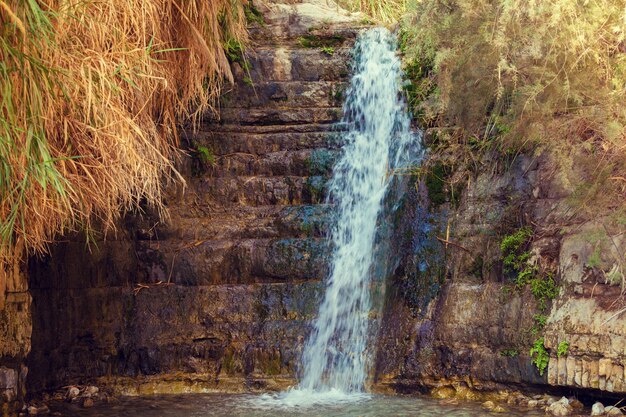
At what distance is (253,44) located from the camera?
9648mm

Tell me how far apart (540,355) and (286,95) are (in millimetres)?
4319

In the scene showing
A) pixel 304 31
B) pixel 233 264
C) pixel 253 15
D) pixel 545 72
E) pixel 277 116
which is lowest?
pixel 233 264

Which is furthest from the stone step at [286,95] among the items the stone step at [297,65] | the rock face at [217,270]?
the stone step at [297,65]

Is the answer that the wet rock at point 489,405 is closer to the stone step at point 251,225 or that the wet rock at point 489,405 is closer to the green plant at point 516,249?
the green plant at point 516,249

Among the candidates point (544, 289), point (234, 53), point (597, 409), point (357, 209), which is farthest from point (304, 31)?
point (597, 409)

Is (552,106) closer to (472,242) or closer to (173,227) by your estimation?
(472,242)

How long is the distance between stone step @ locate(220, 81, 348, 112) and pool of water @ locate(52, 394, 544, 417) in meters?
3.53


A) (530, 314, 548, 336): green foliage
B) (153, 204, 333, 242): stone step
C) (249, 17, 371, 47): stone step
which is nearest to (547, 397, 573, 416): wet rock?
(530, 314, 548, 336): green foliage

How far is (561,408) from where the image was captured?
5.89 meters

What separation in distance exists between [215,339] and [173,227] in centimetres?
127

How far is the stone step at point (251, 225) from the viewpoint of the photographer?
803 centimetres

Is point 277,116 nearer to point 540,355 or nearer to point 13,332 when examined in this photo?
point 13,332

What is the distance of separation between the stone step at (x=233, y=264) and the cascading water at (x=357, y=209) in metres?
0.30

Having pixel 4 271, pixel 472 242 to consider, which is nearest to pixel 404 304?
pixel 472 242
